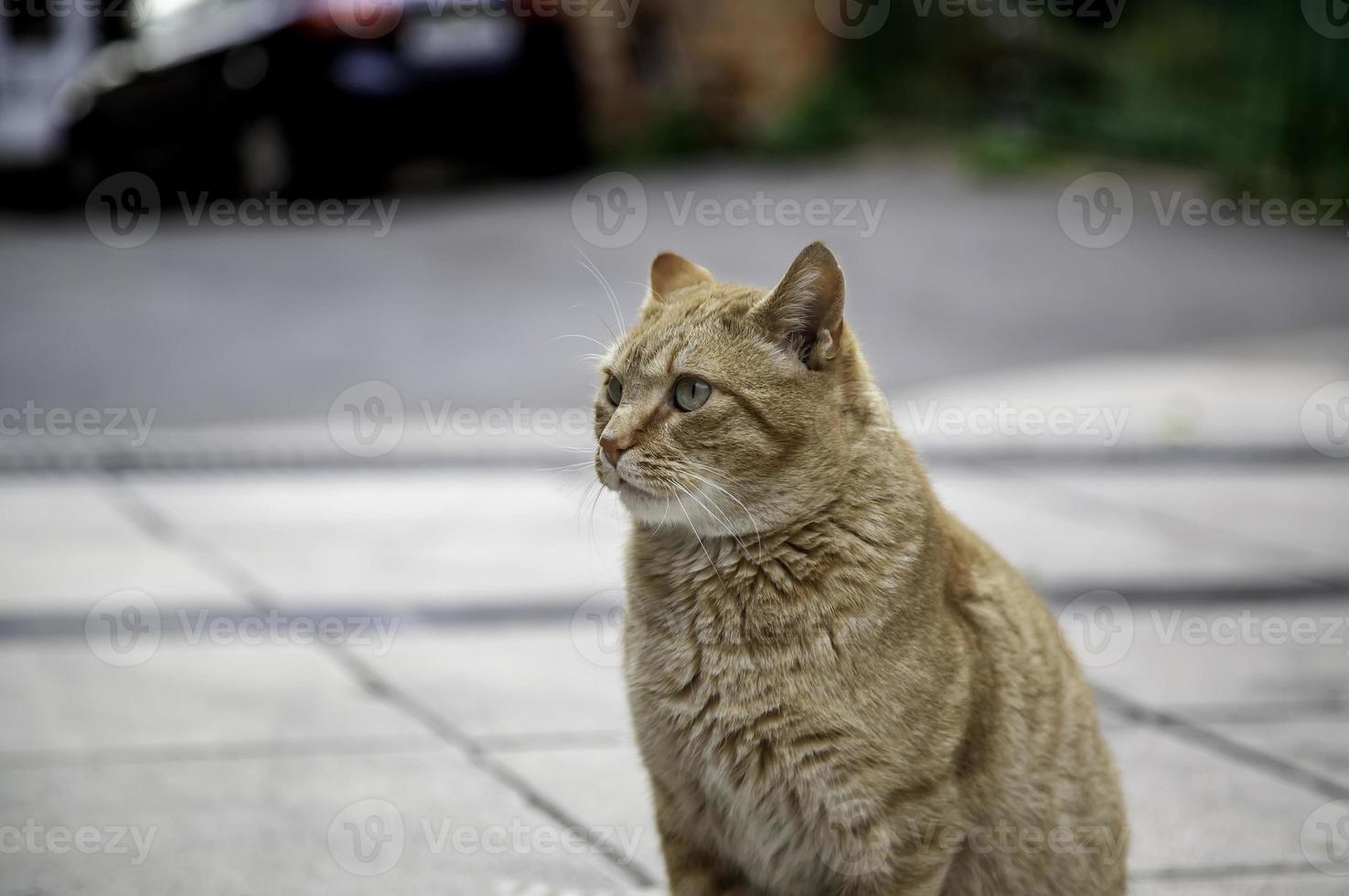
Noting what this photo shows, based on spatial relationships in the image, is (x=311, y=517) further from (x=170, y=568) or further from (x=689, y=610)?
(x=689, y=610)

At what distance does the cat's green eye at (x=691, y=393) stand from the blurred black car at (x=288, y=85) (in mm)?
9991

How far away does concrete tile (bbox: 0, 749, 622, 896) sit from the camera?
11.7ft

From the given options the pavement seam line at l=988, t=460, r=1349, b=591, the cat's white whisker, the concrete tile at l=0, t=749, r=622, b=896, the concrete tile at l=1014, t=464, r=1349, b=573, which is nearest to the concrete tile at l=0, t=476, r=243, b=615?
the concrete tile at l=0, t=749, r=622, b=896

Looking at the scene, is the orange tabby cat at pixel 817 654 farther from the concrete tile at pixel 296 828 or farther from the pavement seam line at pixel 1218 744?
the pavement seam line at pixel 1218 744

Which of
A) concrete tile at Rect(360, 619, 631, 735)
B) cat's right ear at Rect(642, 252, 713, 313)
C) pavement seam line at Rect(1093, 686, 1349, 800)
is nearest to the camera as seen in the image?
cat's right ear at Rect(642, 252, 713, 313)

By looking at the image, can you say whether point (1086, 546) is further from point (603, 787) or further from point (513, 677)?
point (603, 787)

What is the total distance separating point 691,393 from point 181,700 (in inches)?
97.9

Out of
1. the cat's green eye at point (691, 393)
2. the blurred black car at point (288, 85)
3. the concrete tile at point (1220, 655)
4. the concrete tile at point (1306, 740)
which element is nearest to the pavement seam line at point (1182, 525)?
the concrete tile at point (1220, 655)

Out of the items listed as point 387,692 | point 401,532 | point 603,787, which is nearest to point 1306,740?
point 603,787

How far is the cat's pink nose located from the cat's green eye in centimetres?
14

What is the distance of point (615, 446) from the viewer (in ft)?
9.86

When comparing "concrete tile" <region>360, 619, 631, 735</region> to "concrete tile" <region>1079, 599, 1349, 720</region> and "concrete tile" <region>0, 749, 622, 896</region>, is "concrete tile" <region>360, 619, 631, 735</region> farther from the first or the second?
"concrete tile" <region>1079, 599, 1349, 720</region>

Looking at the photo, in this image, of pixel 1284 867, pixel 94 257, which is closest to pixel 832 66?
pixel 94 257

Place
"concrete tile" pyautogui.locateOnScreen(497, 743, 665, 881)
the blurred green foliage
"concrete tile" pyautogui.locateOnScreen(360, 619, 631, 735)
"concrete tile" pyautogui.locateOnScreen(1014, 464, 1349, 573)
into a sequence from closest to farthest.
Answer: "concrete tile" pyautogui.locateOnScreen(497, 743, 665, 881) → "concrete tile" pyautogui.locateOnScreen(360, 619, 631, 735) → "concrete tile" pyautogui.locateOnScreen(1014, 464, 1349, 573) → the blurred green foliage
